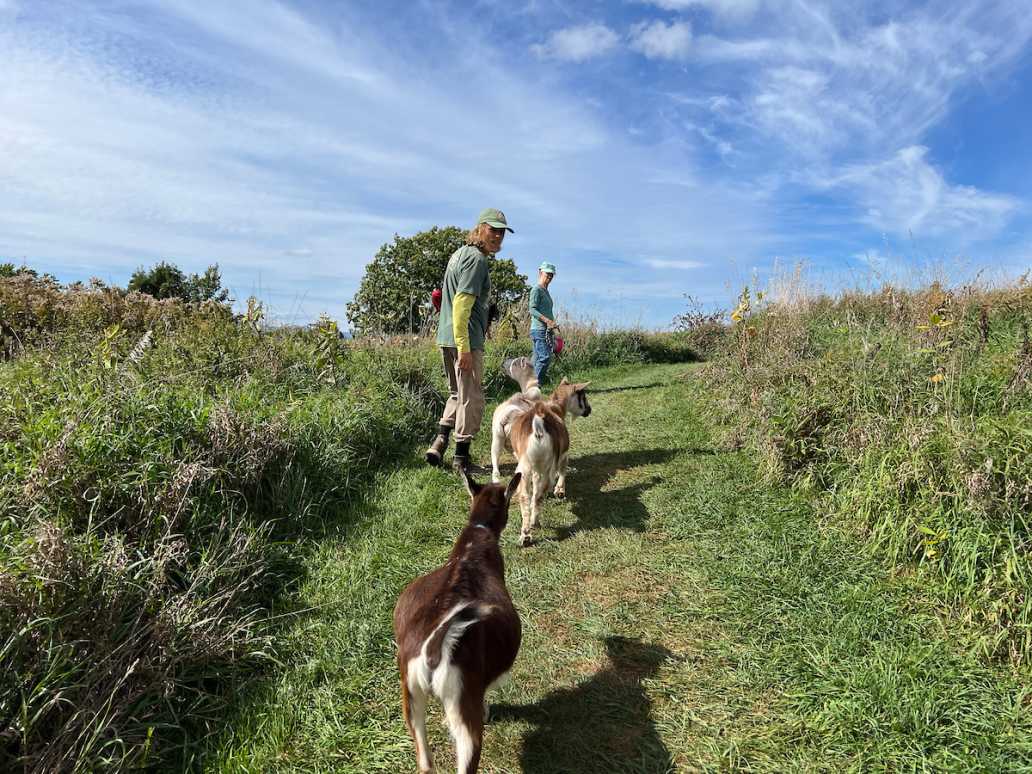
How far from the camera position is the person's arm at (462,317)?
18.1 ft

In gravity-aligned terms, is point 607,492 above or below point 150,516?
above

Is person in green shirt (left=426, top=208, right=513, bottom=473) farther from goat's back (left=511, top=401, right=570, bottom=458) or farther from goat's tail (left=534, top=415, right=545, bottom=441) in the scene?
goat's tail (left=534, top=415, right=545, bottom=441)

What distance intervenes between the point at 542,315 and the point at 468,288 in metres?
3.97

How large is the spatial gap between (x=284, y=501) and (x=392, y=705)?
2.28 meters

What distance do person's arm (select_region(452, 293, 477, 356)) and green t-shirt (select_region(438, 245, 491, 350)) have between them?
6 cm

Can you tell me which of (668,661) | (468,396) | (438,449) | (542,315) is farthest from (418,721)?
(542,315)

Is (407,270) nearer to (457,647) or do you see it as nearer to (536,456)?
(536,456)

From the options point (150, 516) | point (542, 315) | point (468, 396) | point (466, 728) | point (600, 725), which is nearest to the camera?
point (466, 728)

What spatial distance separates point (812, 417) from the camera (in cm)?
537

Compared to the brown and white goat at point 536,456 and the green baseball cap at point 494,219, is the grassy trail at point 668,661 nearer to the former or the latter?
the brown and white goat at point 536,456

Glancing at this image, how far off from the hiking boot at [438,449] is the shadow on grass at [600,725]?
11.6ft

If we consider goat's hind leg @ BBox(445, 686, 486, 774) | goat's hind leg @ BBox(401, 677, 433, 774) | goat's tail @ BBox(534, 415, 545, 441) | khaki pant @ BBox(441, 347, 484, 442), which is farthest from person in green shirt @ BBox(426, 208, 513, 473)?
goat's hind leg @ BBox(445, 686, 486, 774)

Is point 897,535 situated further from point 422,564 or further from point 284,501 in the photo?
point 284,501

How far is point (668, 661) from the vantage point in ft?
10.6
